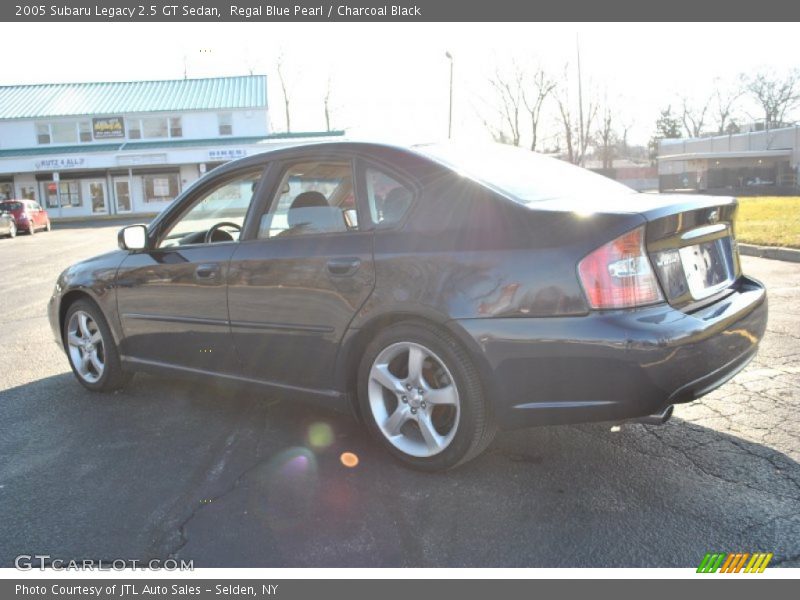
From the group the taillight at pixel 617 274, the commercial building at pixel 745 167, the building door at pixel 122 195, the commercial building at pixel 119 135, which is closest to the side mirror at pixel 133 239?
the taillight at pixel 617 274

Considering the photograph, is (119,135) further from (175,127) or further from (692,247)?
(692,247)

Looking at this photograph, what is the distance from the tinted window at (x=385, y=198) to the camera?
3.36m

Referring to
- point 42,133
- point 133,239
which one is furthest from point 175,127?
point 133,239

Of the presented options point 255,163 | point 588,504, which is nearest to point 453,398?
point 588,504

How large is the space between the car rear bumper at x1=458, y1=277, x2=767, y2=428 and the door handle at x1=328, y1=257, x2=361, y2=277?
2.23 ft

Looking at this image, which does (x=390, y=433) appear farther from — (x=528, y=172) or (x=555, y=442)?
(x=528, y=172)

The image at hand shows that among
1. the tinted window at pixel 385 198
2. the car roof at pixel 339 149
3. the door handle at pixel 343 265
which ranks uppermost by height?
the car roof at pixel 339 149

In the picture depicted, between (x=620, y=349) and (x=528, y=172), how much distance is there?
129cm

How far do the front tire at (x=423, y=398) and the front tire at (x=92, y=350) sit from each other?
223 cm

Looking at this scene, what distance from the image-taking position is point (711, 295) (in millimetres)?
3209

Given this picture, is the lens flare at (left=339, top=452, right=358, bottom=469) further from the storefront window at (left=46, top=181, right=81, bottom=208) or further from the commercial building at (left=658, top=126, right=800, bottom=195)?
the commercial building at (left=658, top=126, right=800, bottom=195)

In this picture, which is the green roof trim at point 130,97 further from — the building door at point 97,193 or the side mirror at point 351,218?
the side mirror at point 351,218

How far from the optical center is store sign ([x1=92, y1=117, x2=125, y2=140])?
43.3 metres

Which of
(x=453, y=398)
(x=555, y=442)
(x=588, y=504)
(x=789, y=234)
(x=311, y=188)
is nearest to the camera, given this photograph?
(x=588, y=504)
